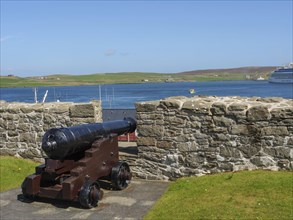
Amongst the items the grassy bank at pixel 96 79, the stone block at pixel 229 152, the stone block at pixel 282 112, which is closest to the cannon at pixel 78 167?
A: the stone block at pixel 229 152

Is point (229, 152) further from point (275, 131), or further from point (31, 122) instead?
point (31, 122)

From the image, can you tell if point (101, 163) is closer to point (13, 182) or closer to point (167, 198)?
point (167, 198)

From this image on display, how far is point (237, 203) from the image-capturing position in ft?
21.0

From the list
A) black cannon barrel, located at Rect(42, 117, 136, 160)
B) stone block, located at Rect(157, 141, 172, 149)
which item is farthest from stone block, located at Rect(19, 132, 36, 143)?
stone block, located at Rect(157, 141, 172, 149)

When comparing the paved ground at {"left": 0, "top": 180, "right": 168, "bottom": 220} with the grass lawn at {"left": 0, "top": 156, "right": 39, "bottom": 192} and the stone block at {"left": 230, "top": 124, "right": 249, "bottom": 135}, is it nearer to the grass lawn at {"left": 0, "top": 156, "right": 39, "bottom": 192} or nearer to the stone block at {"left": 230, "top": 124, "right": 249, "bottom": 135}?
the grass lawn at {"left": 0, "top": 156, "right": 39, "bottom": 192}

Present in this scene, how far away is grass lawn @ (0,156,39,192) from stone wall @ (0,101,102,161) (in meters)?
0.25

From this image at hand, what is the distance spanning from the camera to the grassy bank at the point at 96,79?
13750cm

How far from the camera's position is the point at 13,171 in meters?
9.23

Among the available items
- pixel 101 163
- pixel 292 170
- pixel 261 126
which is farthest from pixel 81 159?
pixel 292 170

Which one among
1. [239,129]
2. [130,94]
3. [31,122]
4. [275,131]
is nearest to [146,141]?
[239,129]

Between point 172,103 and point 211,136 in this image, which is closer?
point 211,136

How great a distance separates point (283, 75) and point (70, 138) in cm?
10836

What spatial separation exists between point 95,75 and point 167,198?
157m

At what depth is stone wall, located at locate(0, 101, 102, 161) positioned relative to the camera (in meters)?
9.50
